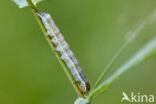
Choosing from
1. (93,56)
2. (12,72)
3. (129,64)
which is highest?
(129,64)

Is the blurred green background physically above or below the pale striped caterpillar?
below

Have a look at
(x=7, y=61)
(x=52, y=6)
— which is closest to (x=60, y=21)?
(x=52, y=6)

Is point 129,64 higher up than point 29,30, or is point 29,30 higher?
point 129,64

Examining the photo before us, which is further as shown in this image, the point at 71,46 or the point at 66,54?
the point at 71,46

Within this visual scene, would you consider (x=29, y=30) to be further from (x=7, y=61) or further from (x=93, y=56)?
(x=93, y=56)

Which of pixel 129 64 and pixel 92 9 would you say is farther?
pixel 92 9

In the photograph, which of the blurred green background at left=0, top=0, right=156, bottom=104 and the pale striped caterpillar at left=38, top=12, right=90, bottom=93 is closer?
the pale striped caterpillar at left=38, top=12, right=90, bottom=93

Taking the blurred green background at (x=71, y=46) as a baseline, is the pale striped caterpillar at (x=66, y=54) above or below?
above

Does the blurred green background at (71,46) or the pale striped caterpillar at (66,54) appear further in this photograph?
the blurred green background at (71,46)
